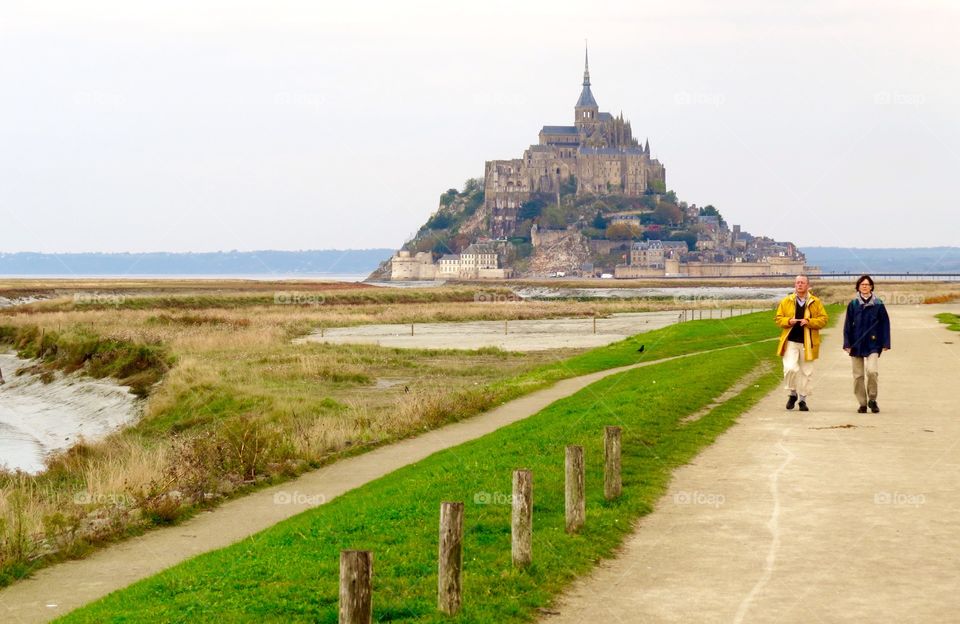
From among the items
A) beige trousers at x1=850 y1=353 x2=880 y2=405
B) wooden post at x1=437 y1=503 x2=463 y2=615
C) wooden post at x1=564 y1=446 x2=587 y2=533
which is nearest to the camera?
wooden post at x1=437 y1=503 x2=463 y2=615

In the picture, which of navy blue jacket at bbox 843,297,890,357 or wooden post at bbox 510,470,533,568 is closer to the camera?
wooden post at bbox 510,470,533,568

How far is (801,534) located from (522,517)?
3.00 meters

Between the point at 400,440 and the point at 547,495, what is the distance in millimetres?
8631

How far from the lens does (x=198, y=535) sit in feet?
46.0

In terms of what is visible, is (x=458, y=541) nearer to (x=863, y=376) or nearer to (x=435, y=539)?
(x=435, y=539)

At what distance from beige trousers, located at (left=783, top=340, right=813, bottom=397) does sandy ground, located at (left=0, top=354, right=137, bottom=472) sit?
13.9 m

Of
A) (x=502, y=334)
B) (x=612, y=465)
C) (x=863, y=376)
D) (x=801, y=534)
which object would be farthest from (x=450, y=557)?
(x=502, y=334)

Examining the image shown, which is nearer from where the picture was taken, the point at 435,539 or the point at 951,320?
the point at 435,539

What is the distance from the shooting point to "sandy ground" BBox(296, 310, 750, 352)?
168 feet

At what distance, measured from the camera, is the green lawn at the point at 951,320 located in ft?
134

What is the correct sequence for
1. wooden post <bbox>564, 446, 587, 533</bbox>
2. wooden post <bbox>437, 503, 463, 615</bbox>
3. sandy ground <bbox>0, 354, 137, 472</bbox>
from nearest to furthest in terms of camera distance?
wooden post <bbox>437, 503, 463, 615</bbox> < wooden post <bbox>564, 446, 587, 533</bbox> < sandy ground <bbox>0, 354, 137, 472</bbox>

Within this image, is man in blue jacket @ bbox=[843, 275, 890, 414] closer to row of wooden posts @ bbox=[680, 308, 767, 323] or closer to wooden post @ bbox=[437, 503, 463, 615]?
wooden post @ bbox=[437, 503, 463, 615]

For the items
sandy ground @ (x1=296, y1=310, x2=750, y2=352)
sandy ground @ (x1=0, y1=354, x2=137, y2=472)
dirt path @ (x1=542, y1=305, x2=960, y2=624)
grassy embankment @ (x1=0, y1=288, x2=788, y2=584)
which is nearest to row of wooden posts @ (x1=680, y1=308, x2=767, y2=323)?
sandy ground @ (x1=296, y1=310, x2=750, y2=352)

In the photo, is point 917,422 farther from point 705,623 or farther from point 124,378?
point 124,378
